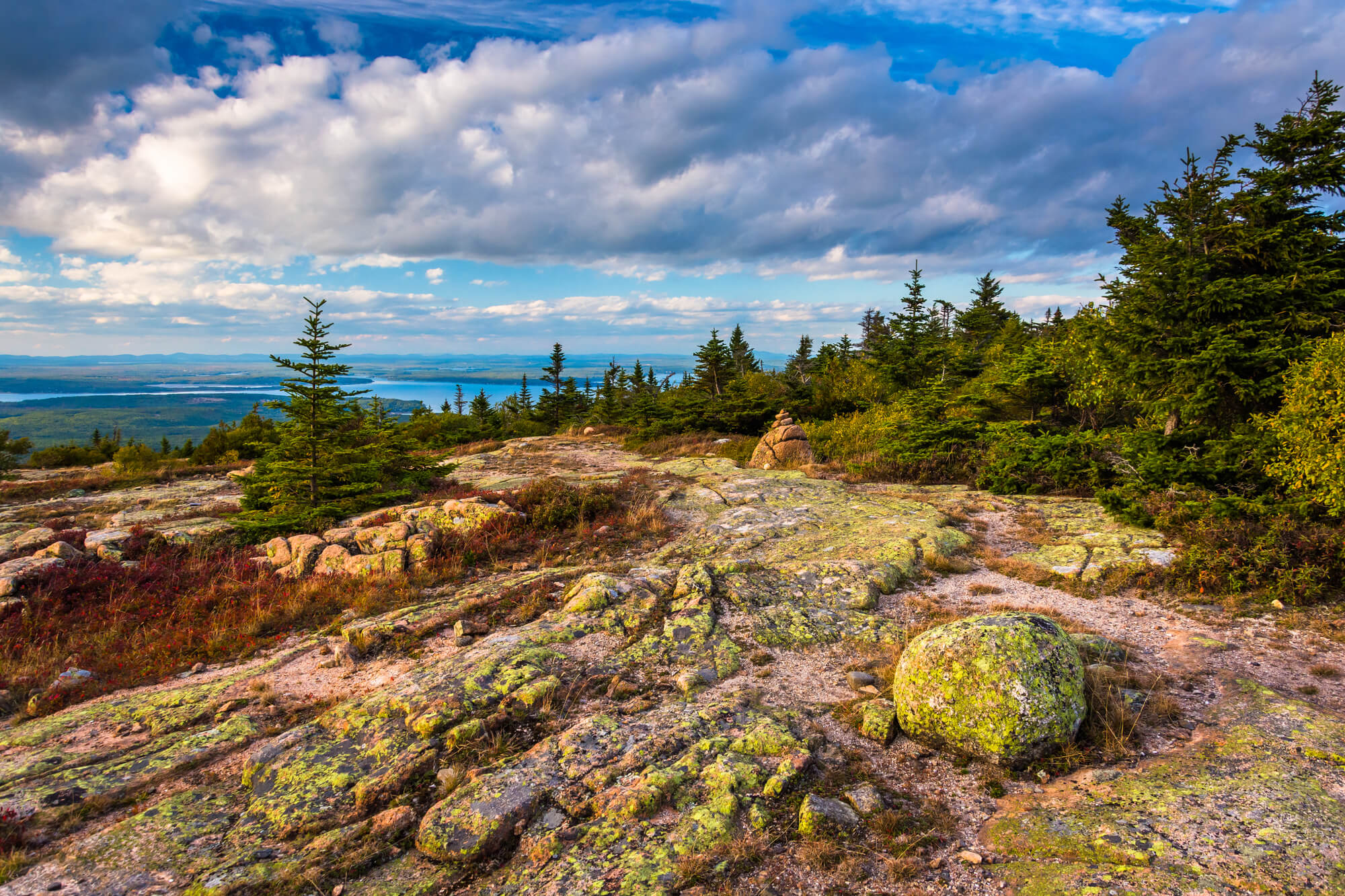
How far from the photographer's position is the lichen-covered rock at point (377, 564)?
34.7ft

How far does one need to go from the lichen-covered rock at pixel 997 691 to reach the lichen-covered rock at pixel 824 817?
4.52ft

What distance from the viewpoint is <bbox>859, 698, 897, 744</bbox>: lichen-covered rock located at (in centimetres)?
541

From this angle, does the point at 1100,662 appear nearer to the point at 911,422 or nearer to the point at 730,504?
the point at 730,504

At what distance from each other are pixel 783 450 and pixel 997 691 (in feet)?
58.2

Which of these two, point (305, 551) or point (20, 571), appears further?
point (305, 551)

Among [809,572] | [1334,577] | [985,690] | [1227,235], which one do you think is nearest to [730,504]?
[809,572]

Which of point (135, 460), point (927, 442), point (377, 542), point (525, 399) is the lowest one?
point (377, 542)

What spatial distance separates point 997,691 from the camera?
16.6ft

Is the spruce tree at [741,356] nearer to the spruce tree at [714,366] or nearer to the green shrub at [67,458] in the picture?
the spruce tree at [714,366]

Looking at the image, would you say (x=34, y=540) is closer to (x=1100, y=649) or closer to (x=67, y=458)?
(x=1100, y=649)

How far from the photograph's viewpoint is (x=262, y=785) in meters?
4.91

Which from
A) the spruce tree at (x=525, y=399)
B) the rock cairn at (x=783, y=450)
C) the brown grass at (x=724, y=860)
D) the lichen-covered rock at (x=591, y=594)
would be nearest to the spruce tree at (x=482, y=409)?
the spruce tree at (x=525, y=399)

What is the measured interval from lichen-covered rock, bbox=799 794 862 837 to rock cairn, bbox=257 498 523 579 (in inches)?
351

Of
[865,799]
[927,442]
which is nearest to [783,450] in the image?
[927,442]
